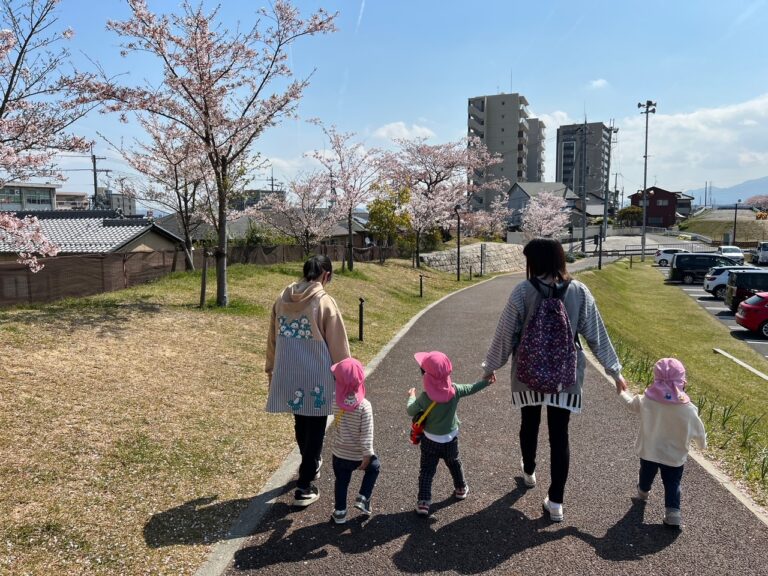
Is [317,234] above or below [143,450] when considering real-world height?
above

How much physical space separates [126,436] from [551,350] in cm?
347

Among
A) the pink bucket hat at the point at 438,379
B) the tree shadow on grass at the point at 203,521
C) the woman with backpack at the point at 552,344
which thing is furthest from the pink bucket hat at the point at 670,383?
the tree shadow on grass at the point at 203,521

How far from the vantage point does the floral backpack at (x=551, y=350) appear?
3197 millimetres

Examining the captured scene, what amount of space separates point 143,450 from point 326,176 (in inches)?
897

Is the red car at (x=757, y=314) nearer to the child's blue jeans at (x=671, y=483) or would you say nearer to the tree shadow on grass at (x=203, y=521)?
the child's blue jeans at (x=671, y=483)

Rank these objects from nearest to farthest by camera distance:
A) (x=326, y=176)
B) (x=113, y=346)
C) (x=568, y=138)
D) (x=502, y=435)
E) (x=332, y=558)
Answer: (x=332, y=558), (x=502, y=435), (x=113, y=346), (x=326, y=176), (x=568, y=138)

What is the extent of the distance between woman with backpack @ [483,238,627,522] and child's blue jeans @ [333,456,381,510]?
1008 mm

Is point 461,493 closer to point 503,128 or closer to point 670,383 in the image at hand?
point 670,383

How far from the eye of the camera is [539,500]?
12.1ft

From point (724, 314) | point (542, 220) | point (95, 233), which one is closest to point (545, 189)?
point (542, 220)

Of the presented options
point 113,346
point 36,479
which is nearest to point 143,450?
point 36,479

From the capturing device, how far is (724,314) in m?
19.3

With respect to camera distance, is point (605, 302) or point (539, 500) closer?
point (539, 500)

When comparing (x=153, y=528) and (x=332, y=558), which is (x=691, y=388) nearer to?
(x=332, y=558)
